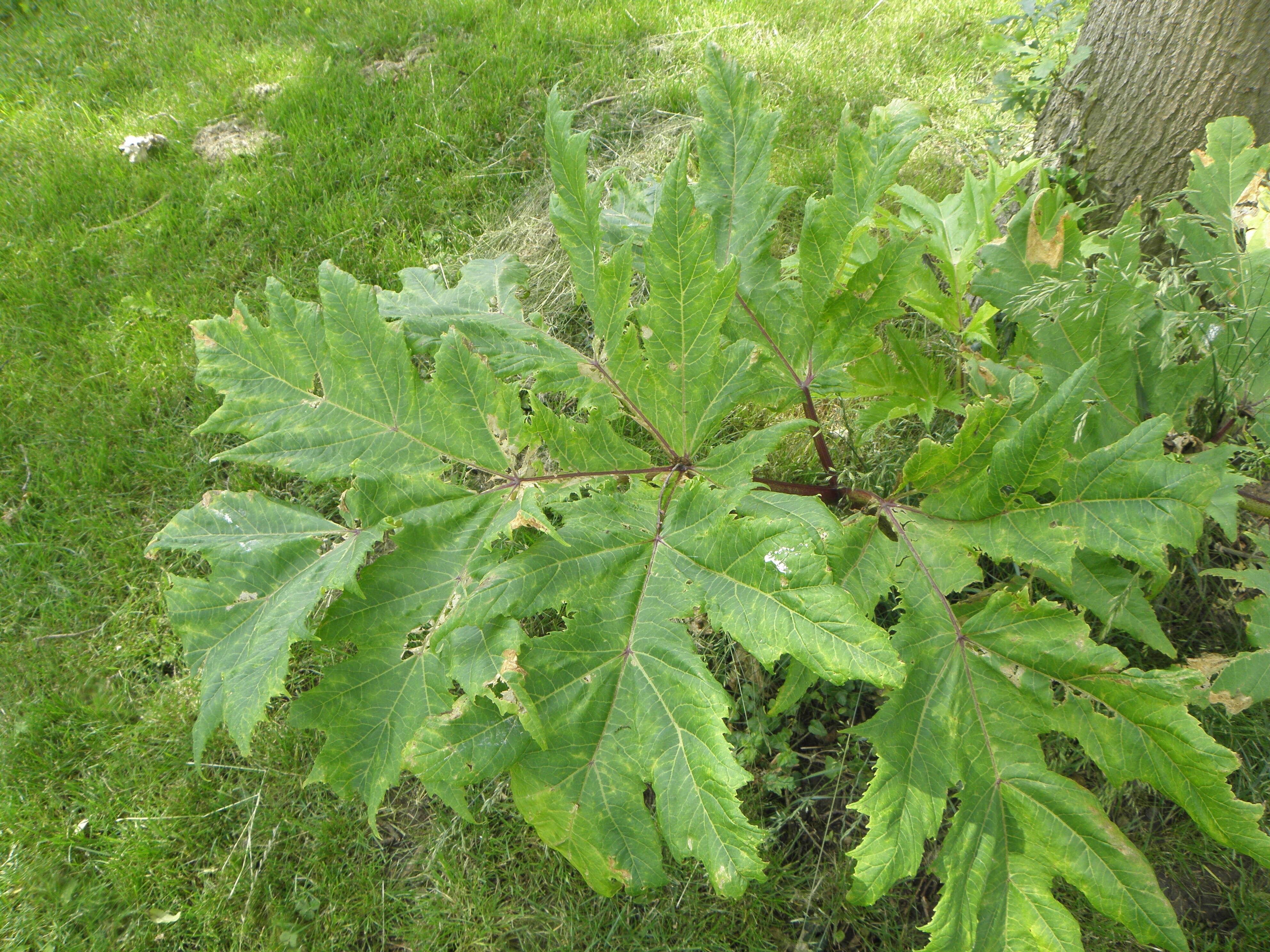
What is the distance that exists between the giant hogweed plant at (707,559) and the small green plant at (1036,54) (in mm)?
1127

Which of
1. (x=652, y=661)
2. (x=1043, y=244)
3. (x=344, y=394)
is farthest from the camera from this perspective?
(x=1043, y=244)

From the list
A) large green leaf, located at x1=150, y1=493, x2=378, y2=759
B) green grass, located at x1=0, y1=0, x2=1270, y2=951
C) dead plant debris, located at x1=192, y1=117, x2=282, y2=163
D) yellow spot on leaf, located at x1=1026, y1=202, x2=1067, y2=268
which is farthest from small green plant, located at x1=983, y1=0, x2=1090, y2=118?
dead plant debris, located at x1=192, y1=117, x2=282, y2=163

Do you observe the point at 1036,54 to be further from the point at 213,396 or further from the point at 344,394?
the point at 213,396

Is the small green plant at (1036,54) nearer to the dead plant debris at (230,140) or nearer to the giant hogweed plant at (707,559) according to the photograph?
the giant hogweed plant at (707,559)

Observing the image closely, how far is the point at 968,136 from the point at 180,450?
3.27 m

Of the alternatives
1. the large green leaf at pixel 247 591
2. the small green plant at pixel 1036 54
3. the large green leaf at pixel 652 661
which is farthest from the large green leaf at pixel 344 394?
the small green plant at pixel 1036 54

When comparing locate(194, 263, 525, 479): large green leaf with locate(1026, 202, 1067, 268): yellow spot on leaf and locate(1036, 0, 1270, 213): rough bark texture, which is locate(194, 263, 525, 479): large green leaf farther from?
locate(1036, 0, 1270, 213): rough bark texture

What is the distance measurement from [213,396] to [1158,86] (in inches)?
127

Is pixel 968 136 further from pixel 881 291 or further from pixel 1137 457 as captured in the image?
pixel 1137 457

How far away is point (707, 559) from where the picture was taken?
138 cm

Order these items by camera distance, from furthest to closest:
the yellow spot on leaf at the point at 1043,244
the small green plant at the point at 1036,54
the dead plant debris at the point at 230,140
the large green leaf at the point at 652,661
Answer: the dead plant debris at the point at 230,140 → the small green plant at the point at 1036,54 → the yellow spot on leaf at the point at 1043,244 → the large green leaf at the point at 652,661

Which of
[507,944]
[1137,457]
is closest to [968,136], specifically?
[1137,457]

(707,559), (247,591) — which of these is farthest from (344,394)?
(707,559)

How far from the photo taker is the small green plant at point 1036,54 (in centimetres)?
252
